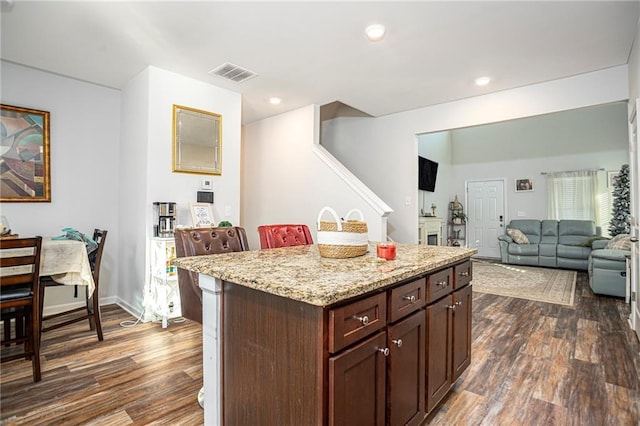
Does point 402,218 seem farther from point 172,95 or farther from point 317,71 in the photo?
point 172,95

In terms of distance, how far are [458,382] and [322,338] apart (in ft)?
5.30

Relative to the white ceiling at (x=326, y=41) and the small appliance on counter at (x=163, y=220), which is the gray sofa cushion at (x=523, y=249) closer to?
the white ceiling at (x=326, y=41)

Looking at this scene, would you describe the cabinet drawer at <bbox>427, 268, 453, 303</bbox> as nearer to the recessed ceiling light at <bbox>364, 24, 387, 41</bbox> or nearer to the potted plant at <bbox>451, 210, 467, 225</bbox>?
the recessed ceiling light at <bbox>364, 24, 387, 41</bbox>

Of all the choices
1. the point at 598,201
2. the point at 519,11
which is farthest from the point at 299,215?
the point at 598,201

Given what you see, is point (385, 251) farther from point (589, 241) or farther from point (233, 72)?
point (589, 241)

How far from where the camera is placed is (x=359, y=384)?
117 centimetres

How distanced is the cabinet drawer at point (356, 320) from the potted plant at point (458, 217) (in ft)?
25.6

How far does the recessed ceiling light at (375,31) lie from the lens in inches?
103

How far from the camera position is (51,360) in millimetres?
2430

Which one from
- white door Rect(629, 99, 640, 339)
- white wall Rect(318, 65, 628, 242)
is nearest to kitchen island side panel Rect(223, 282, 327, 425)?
white door Rect(629, 99, 640, 339)

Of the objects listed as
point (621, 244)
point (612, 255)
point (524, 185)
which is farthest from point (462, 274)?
point (524, 185)

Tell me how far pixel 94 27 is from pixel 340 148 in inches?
156

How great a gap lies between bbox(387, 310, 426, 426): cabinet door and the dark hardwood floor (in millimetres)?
366

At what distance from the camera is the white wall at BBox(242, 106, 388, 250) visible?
4.39m
